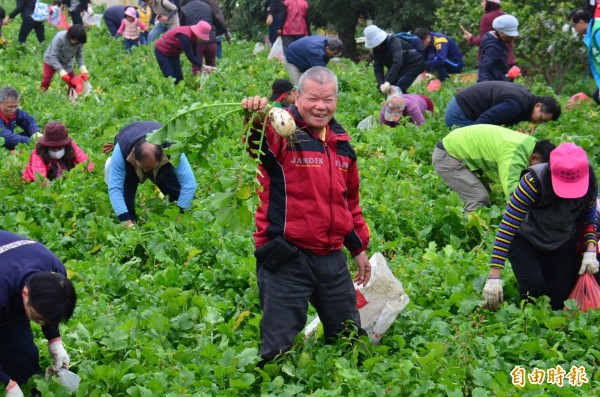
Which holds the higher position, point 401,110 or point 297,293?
point 297,293

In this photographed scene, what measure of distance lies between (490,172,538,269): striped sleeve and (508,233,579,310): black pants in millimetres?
218

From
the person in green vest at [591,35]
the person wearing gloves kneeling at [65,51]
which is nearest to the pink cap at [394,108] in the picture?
the person in green vest at [591,35]

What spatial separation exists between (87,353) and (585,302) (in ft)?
10.1

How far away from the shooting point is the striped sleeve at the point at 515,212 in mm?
5508

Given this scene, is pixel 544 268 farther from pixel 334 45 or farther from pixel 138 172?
pixel 334 45

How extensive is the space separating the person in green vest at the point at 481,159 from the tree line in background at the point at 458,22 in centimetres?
467

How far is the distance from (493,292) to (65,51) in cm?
842

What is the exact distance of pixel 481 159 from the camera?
764 cm

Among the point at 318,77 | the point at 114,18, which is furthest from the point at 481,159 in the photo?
the point at 114,18

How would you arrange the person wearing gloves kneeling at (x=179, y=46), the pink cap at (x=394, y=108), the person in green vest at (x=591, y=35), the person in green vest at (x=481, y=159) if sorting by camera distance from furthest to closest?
the person wearing gloves kneeling at (x=179, y=46)
the pink cap at (x=394, y=108)
the person in green vest at (x=591, y=35)
the person in green vest at (x=481, y=159)

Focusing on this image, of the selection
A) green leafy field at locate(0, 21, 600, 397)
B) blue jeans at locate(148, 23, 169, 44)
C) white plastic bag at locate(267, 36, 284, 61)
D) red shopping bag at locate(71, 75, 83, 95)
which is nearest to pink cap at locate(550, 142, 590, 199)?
green leafy field at locate(0, 21, 600, 397)

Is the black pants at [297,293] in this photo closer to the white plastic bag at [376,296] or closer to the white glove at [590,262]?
the white plastic bag at [376,296]

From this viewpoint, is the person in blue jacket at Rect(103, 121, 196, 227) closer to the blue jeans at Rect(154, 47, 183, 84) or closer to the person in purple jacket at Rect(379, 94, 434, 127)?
the person in purple jacket at Rect(379, 94, 434, 127)

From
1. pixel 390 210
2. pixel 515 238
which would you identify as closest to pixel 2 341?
pixel 515 238
